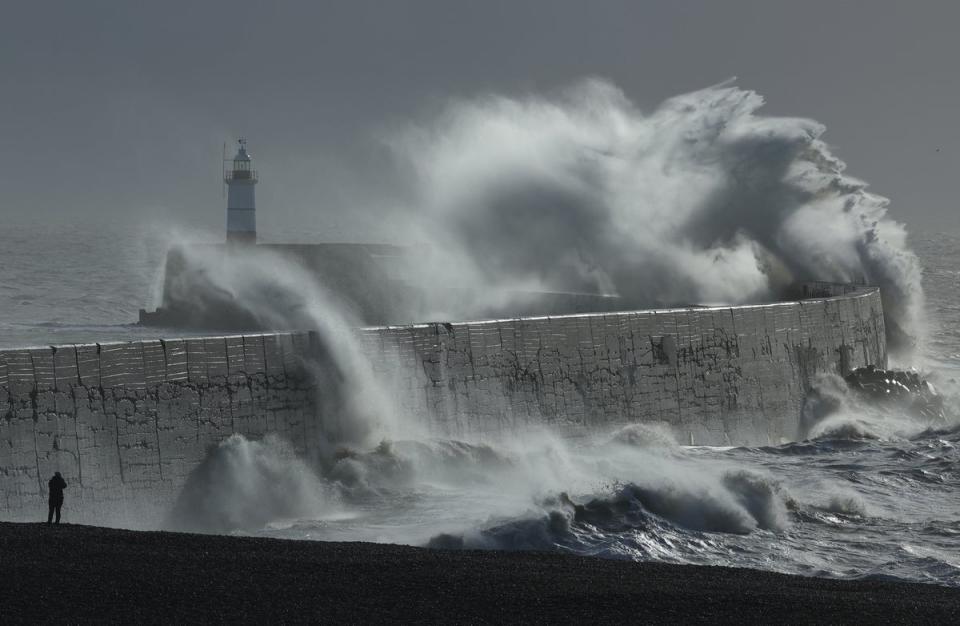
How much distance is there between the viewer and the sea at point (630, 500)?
408 inches

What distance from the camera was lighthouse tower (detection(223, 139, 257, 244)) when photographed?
3206 centimetres

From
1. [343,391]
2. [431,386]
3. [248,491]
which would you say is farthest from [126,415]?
[431,386]

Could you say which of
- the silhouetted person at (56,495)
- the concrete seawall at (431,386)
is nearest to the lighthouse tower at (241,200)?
the concrete seawall at (431,386)

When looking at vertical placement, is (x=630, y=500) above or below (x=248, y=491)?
Answer: below

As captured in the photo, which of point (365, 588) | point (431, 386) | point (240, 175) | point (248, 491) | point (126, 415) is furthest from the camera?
point (240, 175)

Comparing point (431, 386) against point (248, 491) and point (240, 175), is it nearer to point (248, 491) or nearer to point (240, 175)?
point (248, 491)

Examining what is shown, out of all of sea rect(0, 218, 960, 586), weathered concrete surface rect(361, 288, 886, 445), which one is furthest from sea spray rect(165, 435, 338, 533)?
weathered concrete surface rect(361, 288, 886, 445)

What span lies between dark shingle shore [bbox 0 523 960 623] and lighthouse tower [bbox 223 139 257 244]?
79.1 ft

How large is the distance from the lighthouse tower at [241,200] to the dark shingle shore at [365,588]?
2410cm

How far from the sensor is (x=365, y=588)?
7.26 meters

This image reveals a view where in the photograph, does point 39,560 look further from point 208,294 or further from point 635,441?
Result: point 208,294

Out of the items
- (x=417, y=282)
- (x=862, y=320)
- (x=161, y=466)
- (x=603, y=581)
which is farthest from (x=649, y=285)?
(x=603, y=581)

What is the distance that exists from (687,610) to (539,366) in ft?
24.0

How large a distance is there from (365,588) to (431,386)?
237 inches
